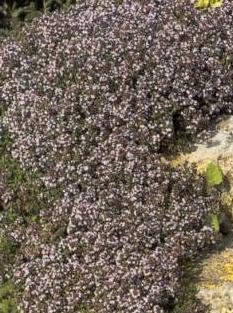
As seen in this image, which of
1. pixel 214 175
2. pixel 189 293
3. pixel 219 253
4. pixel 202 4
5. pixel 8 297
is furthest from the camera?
pixel 202 4

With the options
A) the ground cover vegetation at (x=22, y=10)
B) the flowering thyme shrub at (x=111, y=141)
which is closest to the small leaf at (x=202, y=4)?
the flowering thyme shrub at (x=111, y=141)

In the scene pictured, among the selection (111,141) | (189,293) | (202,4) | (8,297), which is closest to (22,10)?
(202,4)

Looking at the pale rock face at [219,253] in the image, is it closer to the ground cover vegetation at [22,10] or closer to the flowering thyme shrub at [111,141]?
the flowering thyme shrub at [111,141]

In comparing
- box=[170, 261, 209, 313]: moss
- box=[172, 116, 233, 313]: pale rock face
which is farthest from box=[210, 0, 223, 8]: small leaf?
box=[170, 261, 209, 313]: moss

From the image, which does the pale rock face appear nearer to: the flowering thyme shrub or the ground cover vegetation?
the flowering thyme shrub

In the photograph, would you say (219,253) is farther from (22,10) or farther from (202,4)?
(22,10)
